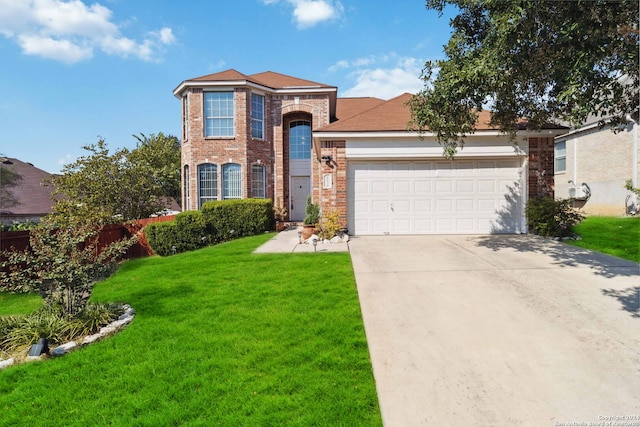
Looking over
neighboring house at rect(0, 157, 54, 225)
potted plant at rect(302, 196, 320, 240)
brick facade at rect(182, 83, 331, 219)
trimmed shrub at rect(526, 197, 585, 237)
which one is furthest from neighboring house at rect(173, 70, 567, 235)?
neighboring house at rect(0, 157, 54, 225)

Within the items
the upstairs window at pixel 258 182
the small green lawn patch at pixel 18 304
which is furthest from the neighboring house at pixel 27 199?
the small green lawn patch at pixel 18 304

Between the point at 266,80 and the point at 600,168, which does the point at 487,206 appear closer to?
the point at 600,168

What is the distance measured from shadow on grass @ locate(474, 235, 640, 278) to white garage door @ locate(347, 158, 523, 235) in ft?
2.93

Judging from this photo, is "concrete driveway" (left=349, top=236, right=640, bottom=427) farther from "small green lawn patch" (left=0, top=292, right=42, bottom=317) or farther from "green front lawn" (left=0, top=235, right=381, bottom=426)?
"small green lawn patch" (left=0, top=292, right=42, bottom=317)

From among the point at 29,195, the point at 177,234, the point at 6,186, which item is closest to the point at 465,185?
the point at 177,234

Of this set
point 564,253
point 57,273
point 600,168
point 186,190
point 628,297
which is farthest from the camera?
point 600,168

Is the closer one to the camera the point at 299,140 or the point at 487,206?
the point at 487,206

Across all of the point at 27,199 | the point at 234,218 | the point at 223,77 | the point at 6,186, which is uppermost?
the point at 223,77

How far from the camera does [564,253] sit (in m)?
7.39

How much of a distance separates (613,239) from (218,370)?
10.7m

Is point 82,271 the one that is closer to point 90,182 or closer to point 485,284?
point 485,284

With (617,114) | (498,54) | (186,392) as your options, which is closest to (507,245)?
(617,114)

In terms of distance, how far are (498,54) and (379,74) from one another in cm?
1253

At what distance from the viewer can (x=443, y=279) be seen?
5.64 m
